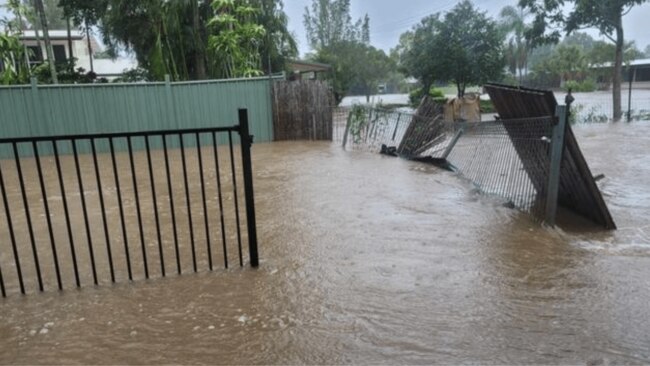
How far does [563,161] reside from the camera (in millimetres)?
4836

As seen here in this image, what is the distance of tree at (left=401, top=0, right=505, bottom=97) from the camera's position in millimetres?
19422

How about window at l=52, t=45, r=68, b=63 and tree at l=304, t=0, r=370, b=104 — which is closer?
window at l=52, t=45, r=68, b=63

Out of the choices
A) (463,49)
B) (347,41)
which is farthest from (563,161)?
(347,41)

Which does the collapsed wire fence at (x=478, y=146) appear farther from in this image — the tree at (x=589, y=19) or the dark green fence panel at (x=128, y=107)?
the tree at (x=589, y=19)

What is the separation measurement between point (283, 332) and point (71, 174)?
306 inches

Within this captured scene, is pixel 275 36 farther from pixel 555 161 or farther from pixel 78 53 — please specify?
pixel 78 53

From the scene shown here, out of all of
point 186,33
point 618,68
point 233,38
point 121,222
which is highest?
point 186,33

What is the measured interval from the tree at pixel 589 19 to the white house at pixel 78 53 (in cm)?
1746

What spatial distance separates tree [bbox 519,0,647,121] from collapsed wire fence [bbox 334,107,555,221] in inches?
386

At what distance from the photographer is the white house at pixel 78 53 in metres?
24.7

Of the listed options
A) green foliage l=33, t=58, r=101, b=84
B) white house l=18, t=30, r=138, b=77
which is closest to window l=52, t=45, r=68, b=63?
white house l=18, t=30, r=138, b=77

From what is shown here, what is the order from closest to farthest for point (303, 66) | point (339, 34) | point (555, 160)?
point (555, 160)
point (303, 66)
point (339, 34)

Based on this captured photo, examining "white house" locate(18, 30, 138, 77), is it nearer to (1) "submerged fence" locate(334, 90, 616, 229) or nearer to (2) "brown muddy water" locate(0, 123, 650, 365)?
(1) "submerged fence" locate(334, 90, 616, 229)

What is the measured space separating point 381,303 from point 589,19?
17.6 metres
